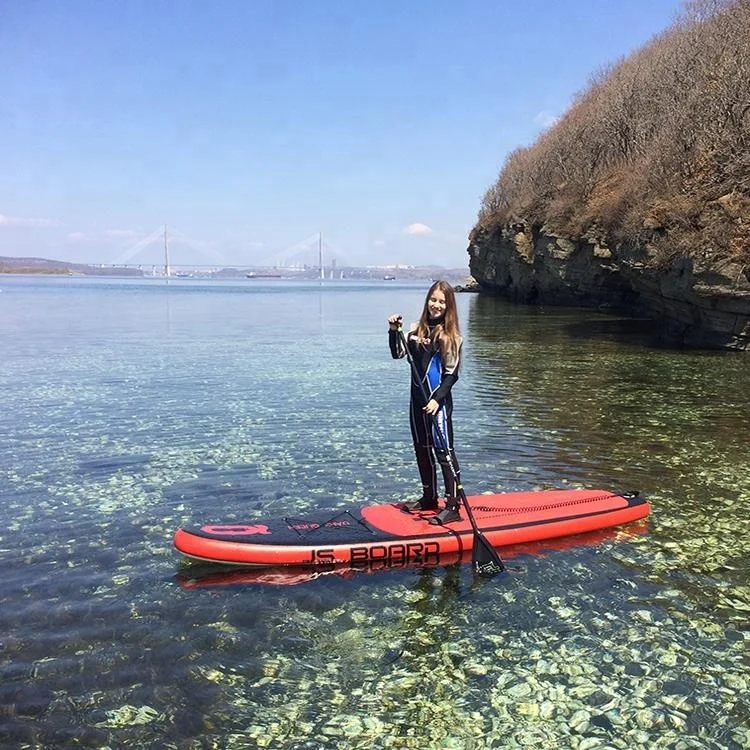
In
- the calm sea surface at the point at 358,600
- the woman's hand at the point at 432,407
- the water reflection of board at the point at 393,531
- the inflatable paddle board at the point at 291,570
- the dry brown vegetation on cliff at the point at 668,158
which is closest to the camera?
the calm sea surface at the point at 358,600

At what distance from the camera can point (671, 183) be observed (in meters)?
30.4

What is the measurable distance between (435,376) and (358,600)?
265 cm

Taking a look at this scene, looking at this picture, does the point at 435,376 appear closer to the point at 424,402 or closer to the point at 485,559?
the point at 424,402

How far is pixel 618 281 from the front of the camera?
4372 centimetres

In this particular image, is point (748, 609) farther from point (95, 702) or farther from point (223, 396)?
point (223, 396)

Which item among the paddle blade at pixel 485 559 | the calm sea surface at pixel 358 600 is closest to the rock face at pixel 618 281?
the calm sea surface at pixel 358 600

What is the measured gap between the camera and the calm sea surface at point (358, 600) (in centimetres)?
505

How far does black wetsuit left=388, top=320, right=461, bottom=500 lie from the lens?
7.68 m

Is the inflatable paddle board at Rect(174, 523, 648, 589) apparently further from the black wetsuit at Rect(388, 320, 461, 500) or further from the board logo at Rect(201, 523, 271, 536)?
the black wetsuit at Rect(388, 320, 461, 500)

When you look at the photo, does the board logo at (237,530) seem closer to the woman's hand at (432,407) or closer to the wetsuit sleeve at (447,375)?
the woman's hand at (432,407)

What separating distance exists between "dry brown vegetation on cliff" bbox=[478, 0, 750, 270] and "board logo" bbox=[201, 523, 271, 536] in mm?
22802

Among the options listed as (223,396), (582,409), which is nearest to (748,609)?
(582,409)

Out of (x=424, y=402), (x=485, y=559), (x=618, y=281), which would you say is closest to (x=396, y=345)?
(x=424, y=402)

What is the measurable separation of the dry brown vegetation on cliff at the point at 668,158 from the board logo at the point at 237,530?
22.8 meters
